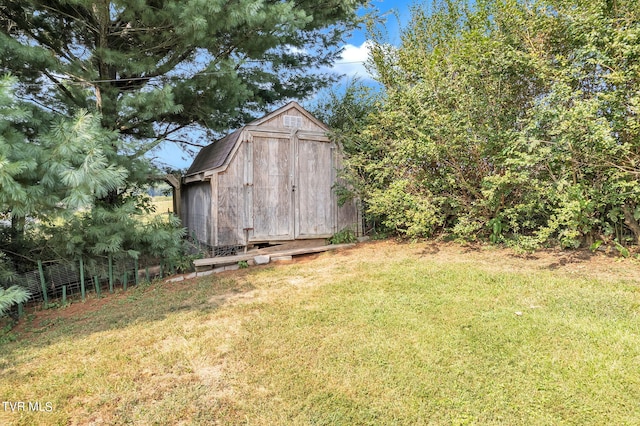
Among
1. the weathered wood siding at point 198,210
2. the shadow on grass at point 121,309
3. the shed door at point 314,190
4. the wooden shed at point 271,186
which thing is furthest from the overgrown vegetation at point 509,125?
the shadow on grass at point 121,309

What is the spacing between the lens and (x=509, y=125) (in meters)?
4.98

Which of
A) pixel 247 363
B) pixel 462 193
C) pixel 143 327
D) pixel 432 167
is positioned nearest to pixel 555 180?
A: pixel 462 193

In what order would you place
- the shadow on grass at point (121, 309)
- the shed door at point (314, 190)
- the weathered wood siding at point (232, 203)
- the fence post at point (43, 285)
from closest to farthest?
the shadow on grass at point (121, 309), the fence post at point (43, 285), the weathered wood siding at point (232, 203), the shed door at point (314, 190)

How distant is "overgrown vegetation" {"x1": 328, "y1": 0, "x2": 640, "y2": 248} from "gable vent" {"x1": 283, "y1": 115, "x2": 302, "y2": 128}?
86 cm

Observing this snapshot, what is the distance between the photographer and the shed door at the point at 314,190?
6672 millimetres

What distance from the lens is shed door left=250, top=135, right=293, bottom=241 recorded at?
633 centimetres

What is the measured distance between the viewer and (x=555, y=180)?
14.5ft

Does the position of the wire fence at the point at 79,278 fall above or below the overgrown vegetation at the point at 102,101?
below

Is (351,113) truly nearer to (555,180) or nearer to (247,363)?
(555,180)

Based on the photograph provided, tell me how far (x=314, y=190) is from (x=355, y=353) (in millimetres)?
Result: 4503

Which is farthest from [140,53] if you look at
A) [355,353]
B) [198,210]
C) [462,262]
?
[462,262]

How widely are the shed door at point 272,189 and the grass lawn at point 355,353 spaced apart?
214cm

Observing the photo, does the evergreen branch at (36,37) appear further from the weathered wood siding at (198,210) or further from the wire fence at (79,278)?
the wire fence at (79,278)

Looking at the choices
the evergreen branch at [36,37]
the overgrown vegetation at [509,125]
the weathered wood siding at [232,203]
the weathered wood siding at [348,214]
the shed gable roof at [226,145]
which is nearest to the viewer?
the overgrown vegetation at [509,125]
